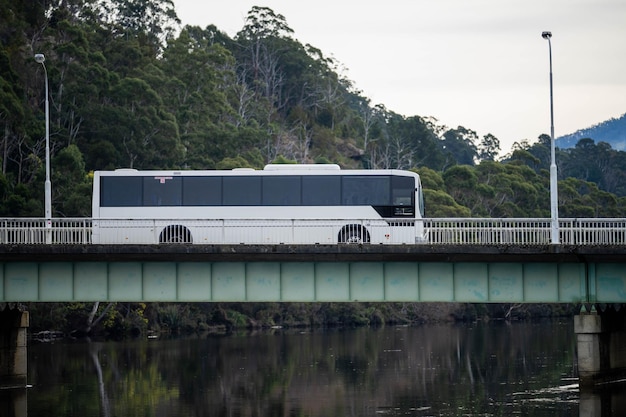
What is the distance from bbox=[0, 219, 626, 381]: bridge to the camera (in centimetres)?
4428

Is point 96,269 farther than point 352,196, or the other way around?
point 352,196

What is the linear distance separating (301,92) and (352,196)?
11463cm

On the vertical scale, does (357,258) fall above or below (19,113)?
below

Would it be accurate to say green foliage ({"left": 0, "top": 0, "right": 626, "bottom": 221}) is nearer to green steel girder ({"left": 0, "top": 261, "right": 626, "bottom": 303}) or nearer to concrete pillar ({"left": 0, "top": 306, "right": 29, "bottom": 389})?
concrete pillar ({"left": 0, "top": 306, "right": 29, "bottom": 389})

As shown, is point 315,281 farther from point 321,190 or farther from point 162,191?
point 162,191

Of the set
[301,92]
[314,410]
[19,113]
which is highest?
[301,92]

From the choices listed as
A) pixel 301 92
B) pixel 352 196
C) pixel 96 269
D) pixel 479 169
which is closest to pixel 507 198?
pixel 479 169

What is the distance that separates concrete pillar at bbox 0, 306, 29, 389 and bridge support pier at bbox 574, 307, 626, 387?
24.3 m

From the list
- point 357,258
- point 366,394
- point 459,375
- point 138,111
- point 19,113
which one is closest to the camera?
point 357,258

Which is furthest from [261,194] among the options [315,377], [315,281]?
[315,377]

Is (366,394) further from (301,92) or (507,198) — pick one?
(301,92)

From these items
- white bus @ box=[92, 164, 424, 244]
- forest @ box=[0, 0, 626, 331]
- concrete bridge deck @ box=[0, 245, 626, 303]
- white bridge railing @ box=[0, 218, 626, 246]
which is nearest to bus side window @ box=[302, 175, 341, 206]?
white bus @ box=[92, 164, 424, 244]

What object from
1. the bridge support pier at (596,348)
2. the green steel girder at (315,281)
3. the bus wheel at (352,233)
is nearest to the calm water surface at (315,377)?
the bridge support pier at (596,348)

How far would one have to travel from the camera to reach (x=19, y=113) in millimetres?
90062
